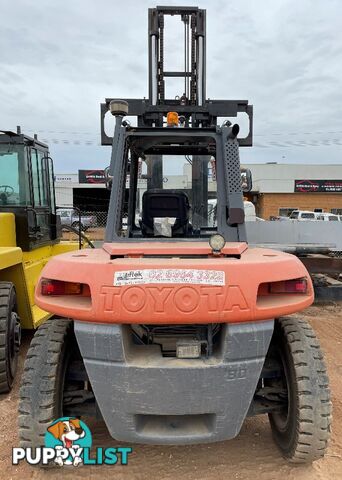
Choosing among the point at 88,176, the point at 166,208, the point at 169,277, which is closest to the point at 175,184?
the point at 166,208

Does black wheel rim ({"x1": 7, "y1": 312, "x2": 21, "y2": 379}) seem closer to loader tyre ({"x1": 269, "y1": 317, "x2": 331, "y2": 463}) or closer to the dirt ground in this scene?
the dirt ground

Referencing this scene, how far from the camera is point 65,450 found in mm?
2850

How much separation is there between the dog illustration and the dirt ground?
0.15 meters

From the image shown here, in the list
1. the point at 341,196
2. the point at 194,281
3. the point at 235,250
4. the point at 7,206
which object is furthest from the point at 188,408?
the point at 341,196

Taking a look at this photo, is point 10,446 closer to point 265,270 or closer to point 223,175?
point 265,270

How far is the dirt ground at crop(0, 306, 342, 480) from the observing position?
2936 millimetres

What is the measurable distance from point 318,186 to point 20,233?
34023mm

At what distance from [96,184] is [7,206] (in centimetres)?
3359

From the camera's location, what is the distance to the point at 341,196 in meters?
35.7

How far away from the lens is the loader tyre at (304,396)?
2.74m

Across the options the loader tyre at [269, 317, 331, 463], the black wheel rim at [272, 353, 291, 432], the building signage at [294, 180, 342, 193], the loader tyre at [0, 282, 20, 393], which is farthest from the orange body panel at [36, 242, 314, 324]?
the building signage at [294, 180, 342, 193]

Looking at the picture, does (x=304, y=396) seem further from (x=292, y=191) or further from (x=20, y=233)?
(x=292, y=191)

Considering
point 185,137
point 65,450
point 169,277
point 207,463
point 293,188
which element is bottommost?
point 207,463

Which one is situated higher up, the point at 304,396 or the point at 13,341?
the point at 304,396
